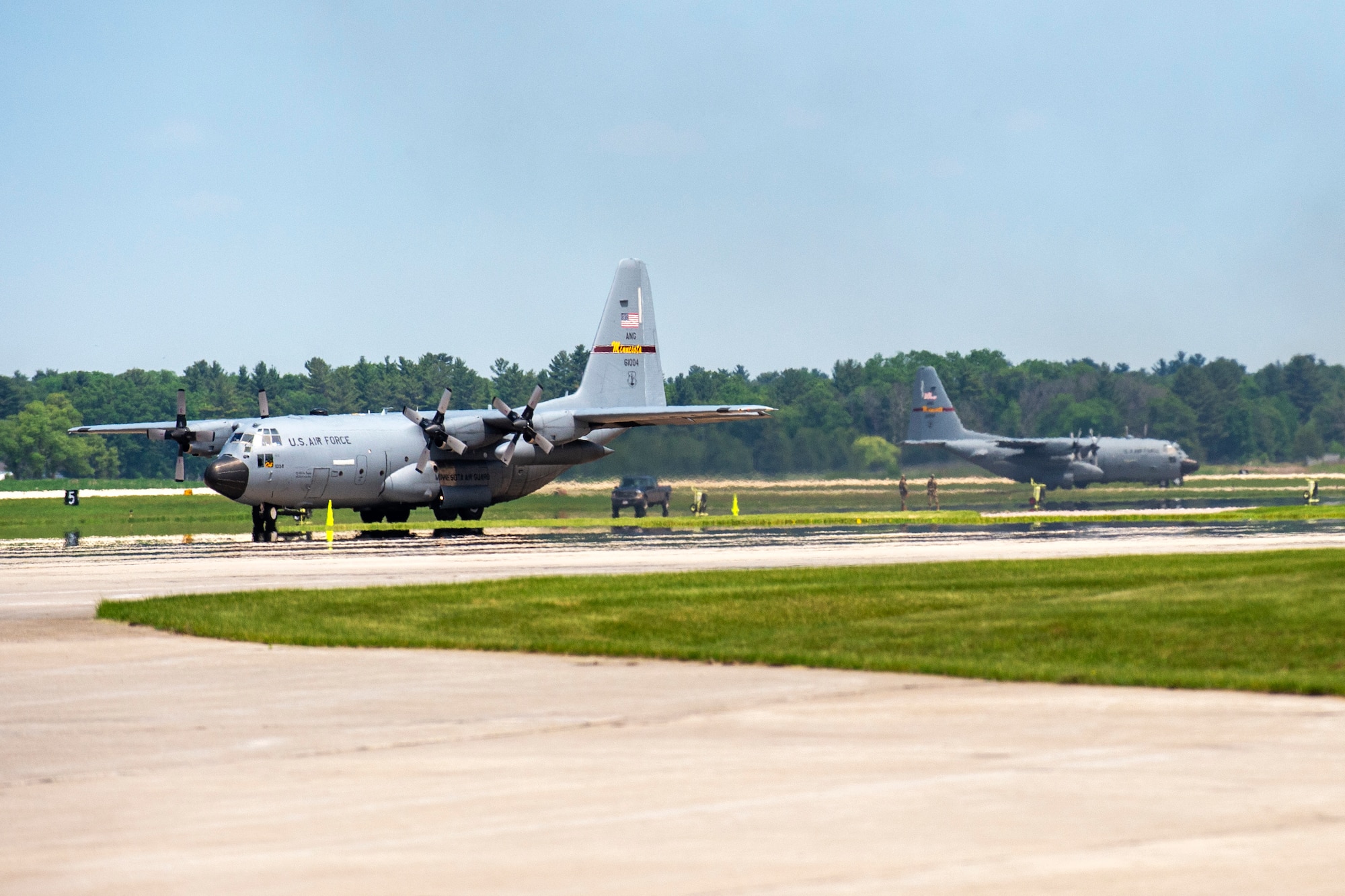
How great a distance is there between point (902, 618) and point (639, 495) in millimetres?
46952

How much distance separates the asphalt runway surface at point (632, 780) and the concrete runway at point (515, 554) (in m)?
9.65

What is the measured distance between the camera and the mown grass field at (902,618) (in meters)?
Answer: 14.3

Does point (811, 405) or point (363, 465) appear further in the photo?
point (811, 405)

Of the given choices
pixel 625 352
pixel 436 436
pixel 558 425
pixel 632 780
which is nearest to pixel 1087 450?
pixel 625 352

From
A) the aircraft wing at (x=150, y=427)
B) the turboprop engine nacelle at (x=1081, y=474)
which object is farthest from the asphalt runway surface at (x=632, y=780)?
the turboprop engine nacelle at (x=1081, y=474)

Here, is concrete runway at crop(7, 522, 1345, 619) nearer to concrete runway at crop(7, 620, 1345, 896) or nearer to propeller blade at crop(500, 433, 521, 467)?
propeller blade at crop(500, 433, 521, 467)

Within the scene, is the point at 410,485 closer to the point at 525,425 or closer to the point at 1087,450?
the point at 525,425

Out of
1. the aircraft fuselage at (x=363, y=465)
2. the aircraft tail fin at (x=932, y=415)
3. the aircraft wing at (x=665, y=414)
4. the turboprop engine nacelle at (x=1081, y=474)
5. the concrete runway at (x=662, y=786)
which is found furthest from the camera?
the aircraft tail fin at (x=932, y=415)

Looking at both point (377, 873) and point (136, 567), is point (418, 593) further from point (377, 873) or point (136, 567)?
point (377, 873)

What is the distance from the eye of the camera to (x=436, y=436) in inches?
1961

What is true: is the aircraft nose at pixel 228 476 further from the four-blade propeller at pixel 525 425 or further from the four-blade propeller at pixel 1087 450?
the four-blade propeller at pixel 1087 450

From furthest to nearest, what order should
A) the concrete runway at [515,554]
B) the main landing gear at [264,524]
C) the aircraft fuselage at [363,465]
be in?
the aircraft fuselage at [363,465], the main landing gear at [264,524], the concrete runway at [515,554]

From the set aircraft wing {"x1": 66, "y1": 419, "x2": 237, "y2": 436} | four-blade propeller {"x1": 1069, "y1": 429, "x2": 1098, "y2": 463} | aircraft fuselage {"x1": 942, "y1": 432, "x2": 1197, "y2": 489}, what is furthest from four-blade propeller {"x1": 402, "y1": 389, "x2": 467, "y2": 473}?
four-blade propeller {"x1": 1069, "y1": 429, "x2": 1098, "y2": 463}

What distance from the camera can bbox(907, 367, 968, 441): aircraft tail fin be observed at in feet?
319
